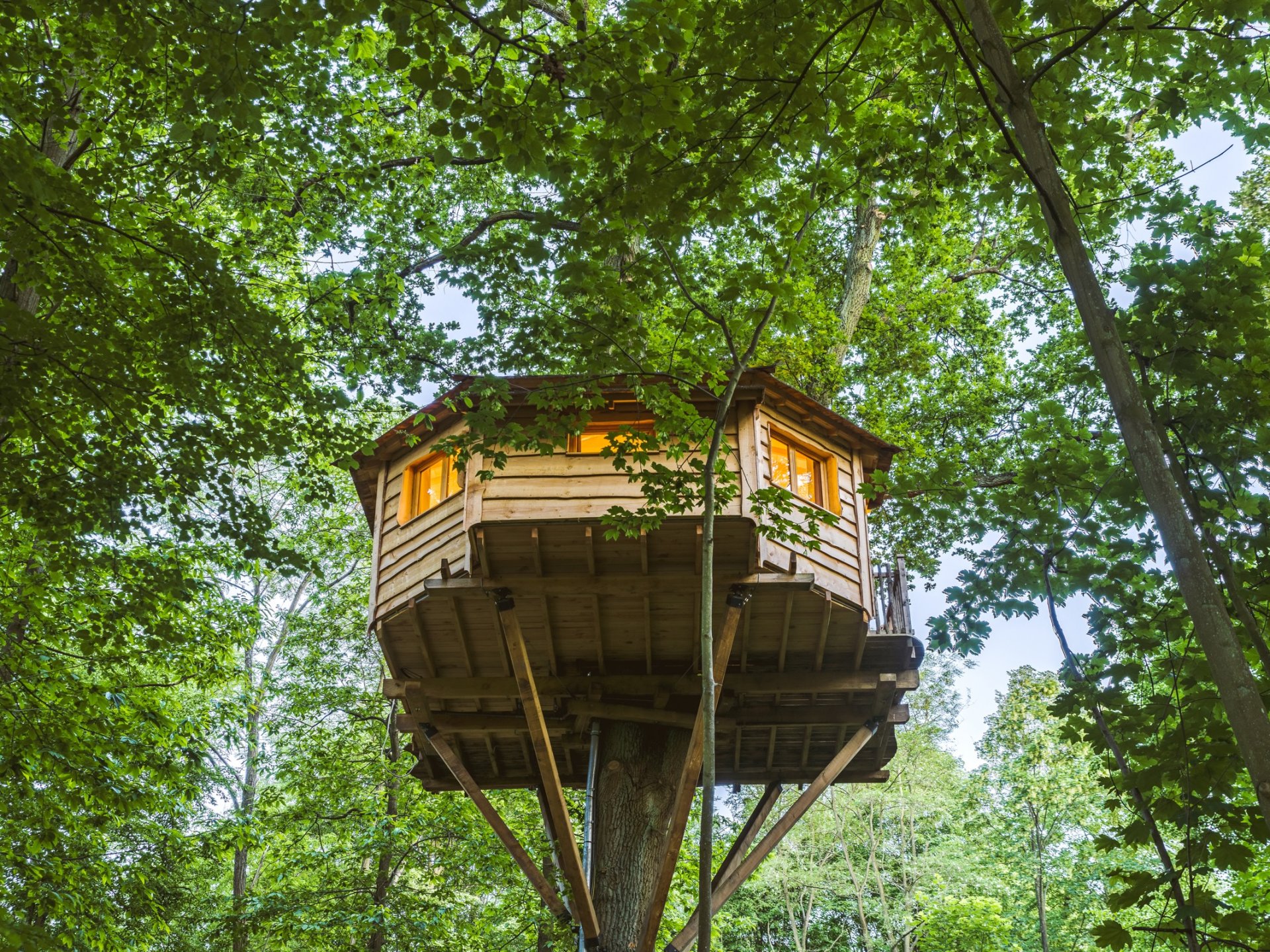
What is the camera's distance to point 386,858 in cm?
1426

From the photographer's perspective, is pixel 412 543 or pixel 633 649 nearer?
pixel 412 543

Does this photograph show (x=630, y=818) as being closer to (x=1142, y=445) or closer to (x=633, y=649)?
(x=633, y=649)

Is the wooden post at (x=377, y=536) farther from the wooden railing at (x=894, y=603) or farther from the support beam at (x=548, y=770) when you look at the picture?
the wooden railing at (x=894, y=603)

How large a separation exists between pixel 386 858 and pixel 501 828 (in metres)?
4.51

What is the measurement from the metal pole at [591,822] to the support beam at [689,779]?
2.64 feet

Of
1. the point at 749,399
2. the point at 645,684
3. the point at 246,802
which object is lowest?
the point at 645,684

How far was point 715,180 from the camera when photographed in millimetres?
5496

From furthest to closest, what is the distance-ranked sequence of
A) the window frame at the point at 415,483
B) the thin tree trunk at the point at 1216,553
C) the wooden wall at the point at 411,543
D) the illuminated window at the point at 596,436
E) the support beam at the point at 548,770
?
1. the window frame at the point at 415,483
2. the illuminated window at the point at 596,436
3. the wooden wall at the point at 411,543
4. the support beam at the point at 548,770
5. the thin tree trunk at the point at 1216,553

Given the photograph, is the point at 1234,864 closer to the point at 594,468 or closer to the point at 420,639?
the point at 594,468

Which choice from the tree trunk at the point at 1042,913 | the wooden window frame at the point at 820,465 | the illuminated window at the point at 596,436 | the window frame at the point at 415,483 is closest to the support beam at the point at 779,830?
the wooden window frame at the point at 820,465

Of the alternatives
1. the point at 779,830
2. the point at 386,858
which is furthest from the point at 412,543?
the point at 386,858

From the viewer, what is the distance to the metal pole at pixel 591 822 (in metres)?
10.3

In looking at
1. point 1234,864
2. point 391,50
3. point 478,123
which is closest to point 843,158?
point 478,123

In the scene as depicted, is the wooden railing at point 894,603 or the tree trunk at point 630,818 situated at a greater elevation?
the wooden railing at point 894,603
